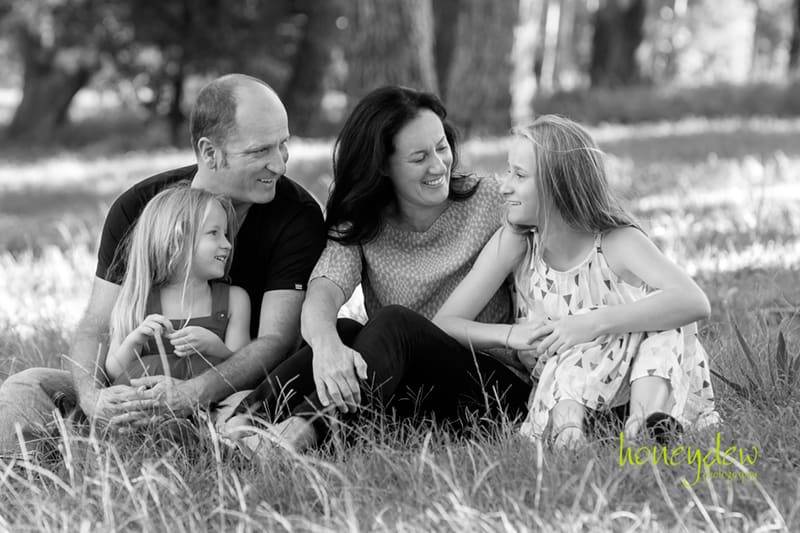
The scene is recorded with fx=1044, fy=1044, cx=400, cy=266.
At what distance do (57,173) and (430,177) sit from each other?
1038 cm

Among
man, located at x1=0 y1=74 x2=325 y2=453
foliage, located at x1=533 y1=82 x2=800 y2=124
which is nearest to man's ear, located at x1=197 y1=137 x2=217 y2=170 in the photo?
man, located at x1=0 y1=74 x2=325 y2=453

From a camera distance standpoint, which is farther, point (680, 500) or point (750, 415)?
point (750, 415)

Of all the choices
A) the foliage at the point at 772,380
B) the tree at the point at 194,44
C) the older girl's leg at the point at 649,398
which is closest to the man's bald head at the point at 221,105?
the older girl's leg at the point at 649,398

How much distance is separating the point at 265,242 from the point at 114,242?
21.5 inches

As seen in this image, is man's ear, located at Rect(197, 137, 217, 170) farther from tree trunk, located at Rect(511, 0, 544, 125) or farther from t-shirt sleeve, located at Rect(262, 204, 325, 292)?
tree trunk, located at Rect(511, 0, 544, 125)

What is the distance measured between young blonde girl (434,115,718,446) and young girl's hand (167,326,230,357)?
2.44 feet

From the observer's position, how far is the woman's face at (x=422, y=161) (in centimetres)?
361

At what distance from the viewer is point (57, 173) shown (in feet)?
42.7

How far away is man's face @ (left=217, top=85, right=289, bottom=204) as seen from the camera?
3664 millimetres

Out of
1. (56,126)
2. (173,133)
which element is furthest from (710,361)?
(56,126)

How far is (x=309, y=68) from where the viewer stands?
17.7 metres

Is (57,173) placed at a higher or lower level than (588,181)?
lower

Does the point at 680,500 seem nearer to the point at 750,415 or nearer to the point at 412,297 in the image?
the point at 750,415

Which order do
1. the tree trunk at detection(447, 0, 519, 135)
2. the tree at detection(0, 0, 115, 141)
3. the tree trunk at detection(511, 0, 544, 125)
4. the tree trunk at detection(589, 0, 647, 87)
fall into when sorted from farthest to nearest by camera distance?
the tree trunk at detection(589, 0, 647, 87), the tree at detection(0, 0, 115, 141), the tree trunk at detection(511, 0, 544, 125), the tree trunk at detection(447, 0, 519, 135)
